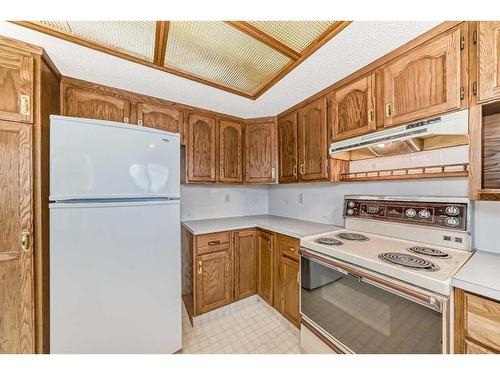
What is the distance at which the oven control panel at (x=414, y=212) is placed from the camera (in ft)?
3.63

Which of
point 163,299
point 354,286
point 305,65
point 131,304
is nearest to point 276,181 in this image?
point 305,65

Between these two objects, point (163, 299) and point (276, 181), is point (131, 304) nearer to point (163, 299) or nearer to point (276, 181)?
point (163, 299)

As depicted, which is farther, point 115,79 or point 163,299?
point 115,79

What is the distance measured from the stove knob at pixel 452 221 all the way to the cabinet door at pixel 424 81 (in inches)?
24.4

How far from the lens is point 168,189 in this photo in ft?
4.28

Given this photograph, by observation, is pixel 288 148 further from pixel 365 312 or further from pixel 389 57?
pixel 365 312

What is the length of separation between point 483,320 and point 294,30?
152 cm

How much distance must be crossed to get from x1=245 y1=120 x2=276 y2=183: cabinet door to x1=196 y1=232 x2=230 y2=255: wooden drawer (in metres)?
0.74

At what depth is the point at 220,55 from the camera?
1.24 metres

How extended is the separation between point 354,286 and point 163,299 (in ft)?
3.94

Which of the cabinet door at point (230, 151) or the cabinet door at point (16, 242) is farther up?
the cabinet door at point (230, 151)

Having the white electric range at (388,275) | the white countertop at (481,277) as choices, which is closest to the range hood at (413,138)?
the white electric range at (388,275)

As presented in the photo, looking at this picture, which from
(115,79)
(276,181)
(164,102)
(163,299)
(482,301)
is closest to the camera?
(482,301)

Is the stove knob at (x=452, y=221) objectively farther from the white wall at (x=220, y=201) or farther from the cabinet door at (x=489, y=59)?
the white wall at (x=220, y=201)
